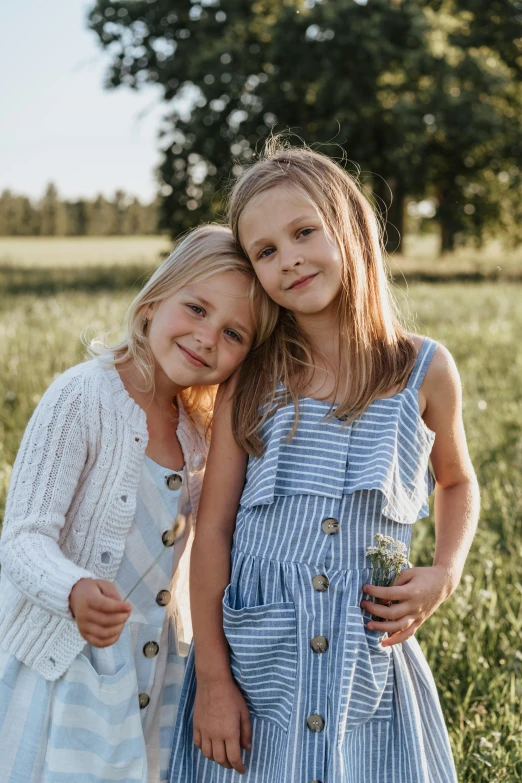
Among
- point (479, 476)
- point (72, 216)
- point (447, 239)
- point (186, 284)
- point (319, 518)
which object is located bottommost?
point (72, 216)

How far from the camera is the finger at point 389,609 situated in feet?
6.26

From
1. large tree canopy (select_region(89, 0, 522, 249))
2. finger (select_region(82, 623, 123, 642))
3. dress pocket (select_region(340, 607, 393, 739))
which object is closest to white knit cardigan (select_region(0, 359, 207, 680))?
finger (select_region(82, 623, 123, 642))

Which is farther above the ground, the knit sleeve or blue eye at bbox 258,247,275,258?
blue eye at bbox 258,247,275,258

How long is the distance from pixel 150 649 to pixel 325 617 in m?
0.47

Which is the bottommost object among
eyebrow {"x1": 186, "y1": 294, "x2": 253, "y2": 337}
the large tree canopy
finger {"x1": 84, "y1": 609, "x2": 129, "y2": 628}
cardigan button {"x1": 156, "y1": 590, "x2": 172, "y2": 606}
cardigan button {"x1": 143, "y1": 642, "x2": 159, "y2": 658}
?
the large tree canopy

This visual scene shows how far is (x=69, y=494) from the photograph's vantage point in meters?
1.98

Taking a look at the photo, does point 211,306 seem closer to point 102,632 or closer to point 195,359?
point 195,359

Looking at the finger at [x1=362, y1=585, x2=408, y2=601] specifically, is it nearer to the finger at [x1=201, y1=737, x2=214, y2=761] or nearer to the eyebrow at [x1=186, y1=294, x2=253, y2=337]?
the finger at [x1=201, y1=737, x2=214, y2=761]

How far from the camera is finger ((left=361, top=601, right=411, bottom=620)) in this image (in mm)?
1907

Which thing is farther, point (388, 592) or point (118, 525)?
point (118, 525)

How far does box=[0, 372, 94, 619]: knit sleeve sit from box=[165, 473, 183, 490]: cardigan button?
0.23 m

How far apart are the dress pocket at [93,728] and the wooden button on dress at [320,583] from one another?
498mm

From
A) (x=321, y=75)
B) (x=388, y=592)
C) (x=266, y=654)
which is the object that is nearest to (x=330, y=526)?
(x=388, y=592)

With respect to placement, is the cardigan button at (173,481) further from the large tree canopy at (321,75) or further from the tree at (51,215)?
the tree at (51,215)
